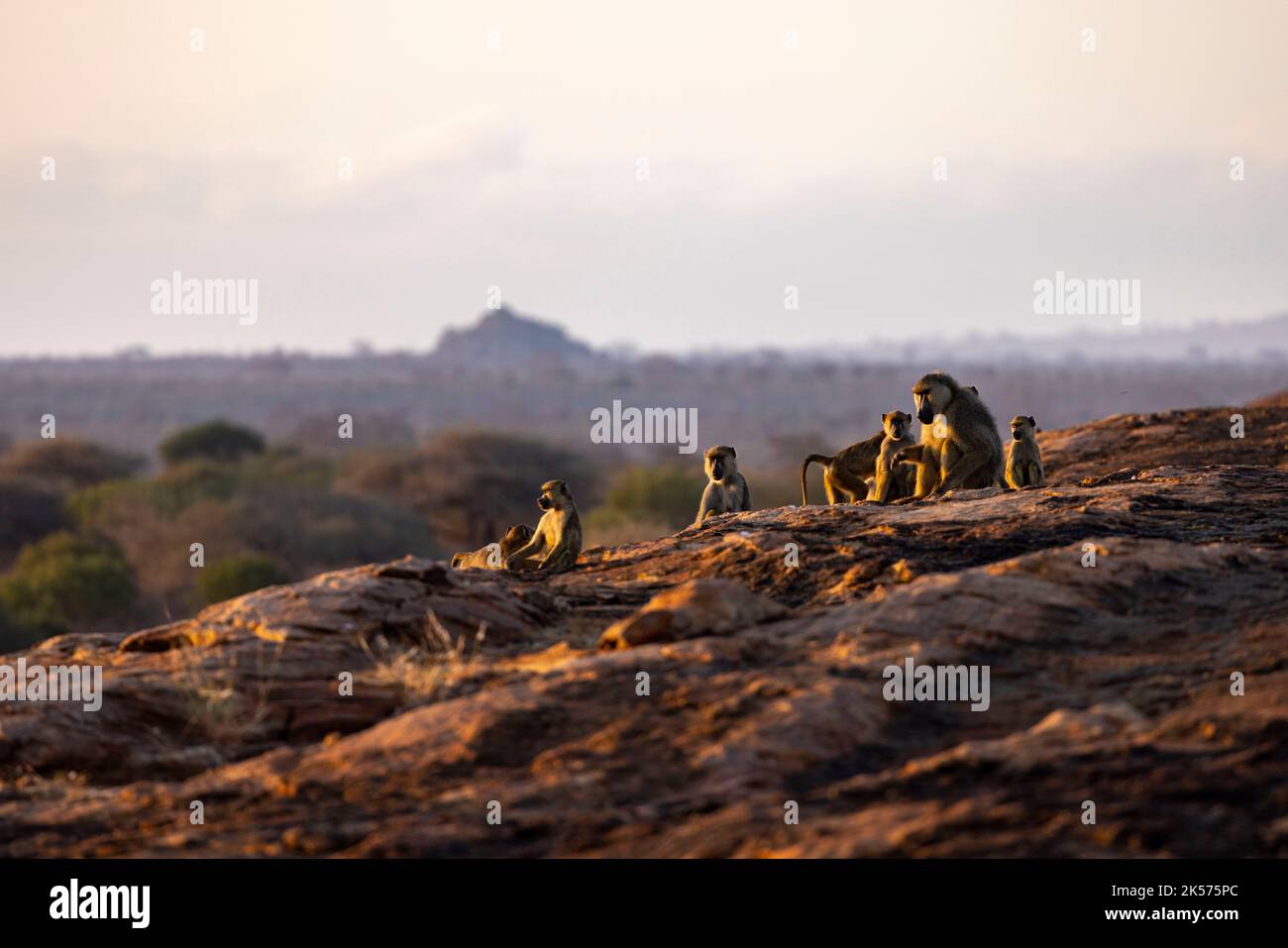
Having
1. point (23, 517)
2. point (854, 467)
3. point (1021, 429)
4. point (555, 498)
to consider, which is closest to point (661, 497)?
point (23, 517)

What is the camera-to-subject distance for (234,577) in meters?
33.5

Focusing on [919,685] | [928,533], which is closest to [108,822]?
[919,685]

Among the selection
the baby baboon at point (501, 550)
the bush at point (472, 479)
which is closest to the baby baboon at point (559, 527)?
the baby baboon at point (501, 550)

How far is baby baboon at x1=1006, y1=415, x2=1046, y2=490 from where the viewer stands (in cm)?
1293

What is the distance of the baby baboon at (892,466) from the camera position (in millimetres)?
13086

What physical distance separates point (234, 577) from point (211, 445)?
20.7 meters

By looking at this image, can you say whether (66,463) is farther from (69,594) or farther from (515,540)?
(515,540)

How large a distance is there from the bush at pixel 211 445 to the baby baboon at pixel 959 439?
41.7 meters

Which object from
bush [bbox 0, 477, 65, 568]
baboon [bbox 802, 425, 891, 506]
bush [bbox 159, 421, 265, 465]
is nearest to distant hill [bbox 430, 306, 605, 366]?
bush [bbox 159, 421, 265, 465]

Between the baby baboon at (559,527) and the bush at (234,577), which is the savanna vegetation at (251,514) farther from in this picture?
the baby baboon at (559,527)
